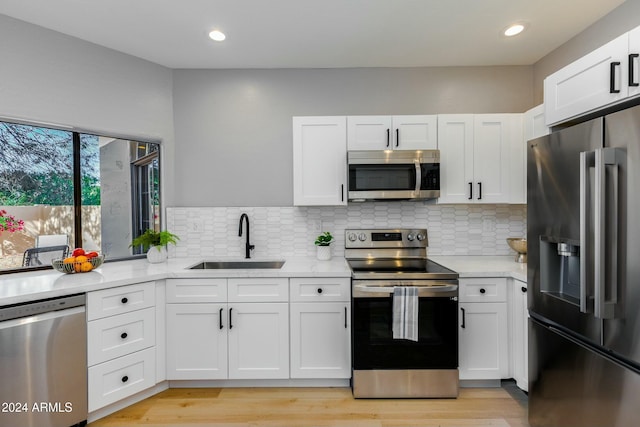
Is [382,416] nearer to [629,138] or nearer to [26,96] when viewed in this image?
[629,138]

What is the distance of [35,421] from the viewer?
69.0 inches

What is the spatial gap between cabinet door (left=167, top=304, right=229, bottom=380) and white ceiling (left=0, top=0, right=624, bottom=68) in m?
2.09

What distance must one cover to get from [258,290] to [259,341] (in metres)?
0.38

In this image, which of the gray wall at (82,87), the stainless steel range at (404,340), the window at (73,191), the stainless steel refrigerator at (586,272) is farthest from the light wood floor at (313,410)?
the gray wall at (82,87)

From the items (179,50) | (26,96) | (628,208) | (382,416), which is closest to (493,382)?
(382,416)

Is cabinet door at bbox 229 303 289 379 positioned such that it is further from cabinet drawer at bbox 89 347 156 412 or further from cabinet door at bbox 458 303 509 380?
cabinet door at bbox 458 303 509 380

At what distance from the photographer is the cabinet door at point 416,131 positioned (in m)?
2.61

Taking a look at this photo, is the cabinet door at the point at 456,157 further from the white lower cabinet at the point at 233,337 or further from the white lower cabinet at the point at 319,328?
the white lower cabinet at the point at 233,337

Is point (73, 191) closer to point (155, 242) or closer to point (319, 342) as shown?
point (155, 242)

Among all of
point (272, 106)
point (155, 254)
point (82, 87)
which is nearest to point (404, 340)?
point (155, 254)

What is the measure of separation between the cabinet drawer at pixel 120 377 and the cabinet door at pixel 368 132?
7.34 ft

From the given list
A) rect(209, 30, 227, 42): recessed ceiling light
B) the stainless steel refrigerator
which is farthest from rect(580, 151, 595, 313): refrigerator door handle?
rect(209, 30, 227, 42): recessed ceiling light

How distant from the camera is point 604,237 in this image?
128cm

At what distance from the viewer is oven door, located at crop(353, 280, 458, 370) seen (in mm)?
2168
